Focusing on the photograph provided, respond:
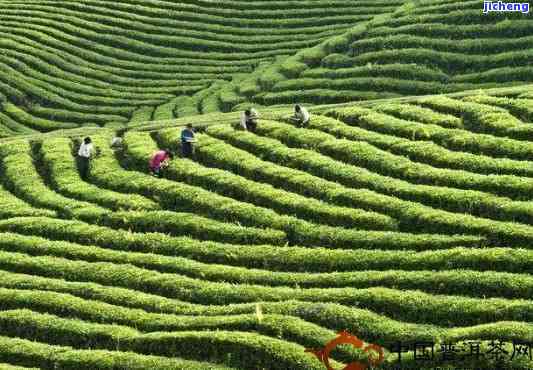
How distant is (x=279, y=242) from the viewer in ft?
67.3

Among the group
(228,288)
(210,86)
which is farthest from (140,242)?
(210,86)

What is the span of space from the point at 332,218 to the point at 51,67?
30.8 meters

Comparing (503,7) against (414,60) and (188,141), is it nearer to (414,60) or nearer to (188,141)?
(414,60)

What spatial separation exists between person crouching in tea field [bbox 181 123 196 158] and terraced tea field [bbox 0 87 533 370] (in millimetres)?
455

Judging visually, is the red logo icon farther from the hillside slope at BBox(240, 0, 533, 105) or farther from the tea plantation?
the hillside slope at BBox(240, 0, 533, 105)

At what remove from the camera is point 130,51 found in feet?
163

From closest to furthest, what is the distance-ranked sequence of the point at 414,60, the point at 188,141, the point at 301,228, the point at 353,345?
1. the point at 353,345
2. the point at 301,228
3. the point at 188,141
4. the point at 414,60

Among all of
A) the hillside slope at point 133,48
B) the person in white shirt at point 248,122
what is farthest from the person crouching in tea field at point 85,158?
the hillside slope at point 133,48

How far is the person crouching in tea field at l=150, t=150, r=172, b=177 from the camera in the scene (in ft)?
82.1

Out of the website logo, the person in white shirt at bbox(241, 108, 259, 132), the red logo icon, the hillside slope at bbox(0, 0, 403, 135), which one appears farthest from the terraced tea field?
the hillside slope at bbox(0, 0, 403, 135)

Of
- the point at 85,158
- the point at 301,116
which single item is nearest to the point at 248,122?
the point at 301,116

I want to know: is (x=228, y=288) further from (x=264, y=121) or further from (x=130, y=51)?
(x=130, y=51)

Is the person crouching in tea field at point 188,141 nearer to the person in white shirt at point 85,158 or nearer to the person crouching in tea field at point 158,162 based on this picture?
the person crouching in tea field at point 158,162

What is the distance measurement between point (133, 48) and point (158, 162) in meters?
26.3
